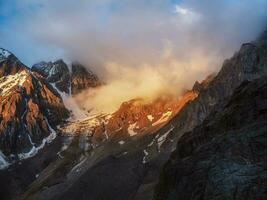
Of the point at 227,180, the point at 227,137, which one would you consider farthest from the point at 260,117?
the point at 227,180

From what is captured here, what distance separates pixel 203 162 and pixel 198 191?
273 cm

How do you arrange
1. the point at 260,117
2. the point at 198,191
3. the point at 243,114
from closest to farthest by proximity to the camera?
the point at 198,191 → the point at 260,117 → the point at 243,114

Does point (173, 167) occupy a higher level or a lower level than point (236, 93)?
lower

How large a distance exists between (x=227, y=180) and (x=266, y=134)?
19.3 feet

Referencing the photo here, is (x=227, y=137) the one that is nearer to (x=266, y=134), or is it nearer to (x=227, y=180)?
(x=266, y=134)

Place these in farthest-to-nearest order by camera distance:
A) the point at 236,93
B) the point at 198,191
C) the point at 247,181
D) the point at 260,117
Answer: the point at 236,93 → the point at 260,117 → the point at 198,191 → the point at 247,181

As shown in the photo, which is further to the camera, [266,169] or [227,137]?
[227,137]

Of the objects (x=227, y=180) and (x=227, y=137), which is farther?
(x=227, y=137)

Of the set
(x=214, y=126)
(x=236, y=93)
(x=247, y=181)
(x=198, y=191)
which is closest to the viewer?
(x=247, y=181)

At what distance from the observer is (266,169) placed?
34.1 meters

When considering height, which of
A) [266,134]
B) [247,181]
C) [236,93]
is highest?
[236,93]

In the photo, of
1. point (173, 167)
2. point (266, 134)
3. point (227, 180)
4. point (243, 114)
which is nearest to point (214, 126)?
point (243, 114)

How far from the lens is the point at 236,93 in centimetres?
6462

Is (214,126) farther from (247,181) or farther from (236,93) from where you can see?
(247,181)
